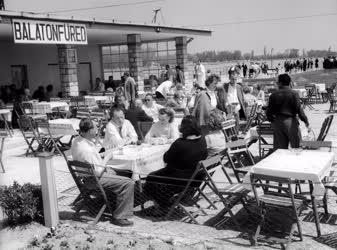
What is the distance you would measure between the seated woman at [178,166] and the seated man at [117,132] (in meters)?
1.43

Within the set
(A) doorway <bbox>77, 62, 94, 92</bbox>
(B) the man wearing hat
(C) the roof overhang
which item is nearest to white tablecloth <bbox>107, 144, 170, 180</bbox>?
(B) the man wearing hat

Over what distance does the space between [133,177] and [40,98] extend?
35.2 feet

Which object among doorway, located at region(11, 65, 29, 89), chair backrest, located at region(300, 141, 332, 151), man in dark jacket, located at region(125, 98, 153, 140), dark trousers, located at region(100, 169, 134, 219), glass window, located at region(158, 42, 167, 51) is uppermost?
glass window, located at region(158, 42, 167, 51)

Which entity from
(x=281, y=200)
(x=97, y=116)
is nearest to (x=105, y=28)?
(x=97, y=116)

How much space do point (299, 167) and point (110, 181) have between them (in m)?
2.11

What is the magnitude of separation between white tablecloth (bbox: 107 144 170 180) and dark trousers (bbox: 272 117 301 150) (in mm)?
1730

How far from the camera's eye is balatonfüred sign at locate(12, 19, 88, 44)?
41.3 ft

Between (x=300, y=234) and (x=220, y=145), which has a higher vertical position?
(x=220, y=145)

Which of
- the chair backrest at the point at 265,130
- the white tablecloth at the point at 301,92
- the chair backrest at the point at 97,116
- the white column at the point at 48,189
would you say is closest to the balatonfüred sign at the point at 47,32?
the chair backrest at the point at 97,116

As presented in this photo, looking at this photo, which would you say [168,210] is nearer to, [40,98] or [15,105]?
[15,105]

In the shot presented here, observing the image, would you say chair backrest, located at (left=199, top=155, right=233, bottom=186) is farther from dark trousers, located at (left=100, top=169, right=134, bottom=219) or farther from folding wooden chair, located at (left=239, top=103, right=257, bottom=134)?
folding wooden chair, located at (left=239, top=103, right=257, bottom=134)

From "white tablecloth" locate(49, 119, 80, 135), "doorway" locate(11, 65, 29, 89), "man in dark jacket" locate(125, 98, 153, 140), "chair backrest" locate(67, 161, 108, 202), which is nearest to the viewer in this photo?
"chair backrest" locate(67, 161, 108, 202)

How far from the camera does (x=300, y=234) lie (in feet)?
14.3

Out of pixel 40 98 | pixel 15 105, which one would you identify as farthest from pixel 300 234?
pixel 40 98
